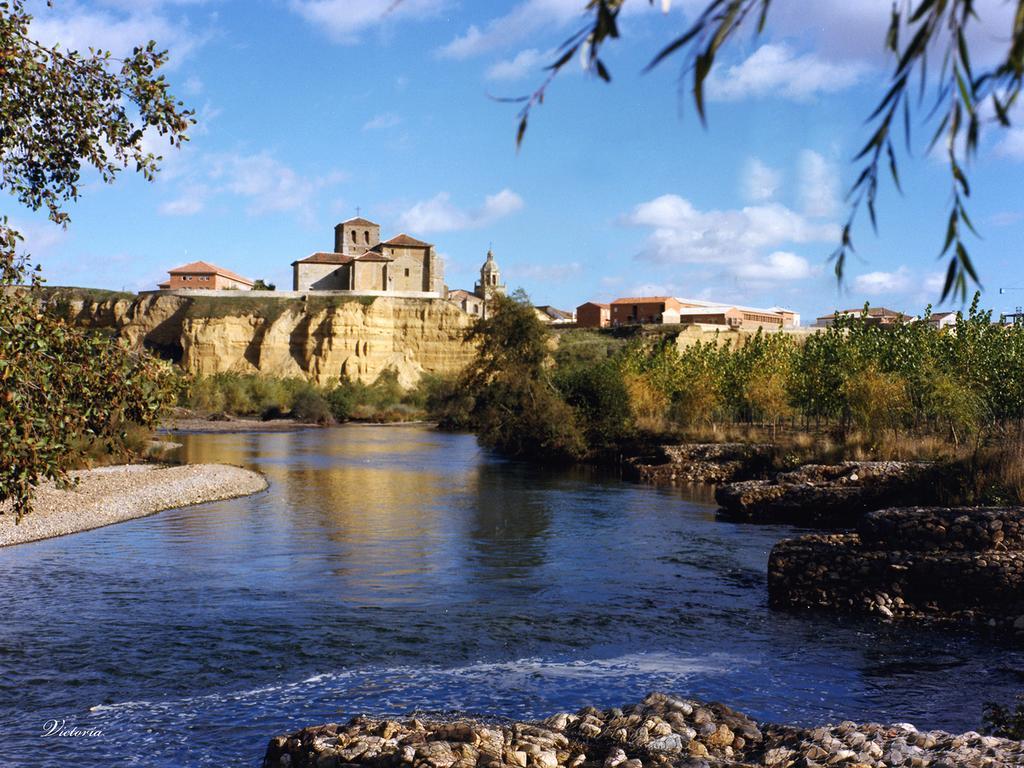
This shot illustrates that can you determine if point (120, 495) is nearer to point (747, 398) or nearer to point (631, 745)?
point (631, 745)

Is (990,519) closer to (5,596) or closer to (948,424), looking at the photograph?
Answer: (5,596)

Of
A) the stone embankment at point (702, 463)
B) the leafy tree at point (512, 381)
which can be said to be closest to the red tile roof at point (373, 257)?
the leafy tree at point (512, 381)

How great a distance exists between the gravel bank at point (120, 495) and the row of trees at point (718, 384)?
1411 cm

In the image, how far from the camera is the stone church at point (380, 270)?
10256 cm

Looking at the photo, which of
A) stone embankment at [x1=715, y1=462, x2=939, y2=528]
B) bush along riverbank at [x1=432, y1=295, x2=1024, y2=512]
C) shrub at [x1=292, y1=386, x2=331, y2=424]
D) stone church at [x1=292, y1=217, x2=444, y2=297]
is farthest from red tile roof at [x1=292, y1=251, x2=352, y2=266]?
stone embankment at [x1=715, y1=462, x2=939, y2=528]

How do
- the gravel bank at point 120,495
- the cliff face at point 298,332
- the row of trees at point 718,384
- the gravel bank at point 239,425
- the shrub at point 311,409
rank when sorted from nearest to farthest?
the gravel bank at point 120,495
the row of trees at point 718,384
the gravel bank at point 239,425
the shrub at point 311,409
the cliff face at point 298,332

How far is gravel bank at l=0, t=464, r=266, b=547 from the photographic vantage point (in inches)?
784

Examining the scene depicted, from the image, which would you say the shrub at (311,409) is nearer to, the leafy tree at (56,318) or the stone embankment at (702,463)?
the stone embankment at (702,463)

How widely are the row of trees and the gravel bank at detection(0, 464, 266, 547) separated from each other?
46.3ft

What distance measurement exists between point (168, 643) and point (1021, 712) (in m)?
8.99

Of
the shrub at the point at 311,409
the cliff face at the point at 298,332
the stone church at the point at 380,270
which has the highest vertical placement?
the stone church at the point at 380,270

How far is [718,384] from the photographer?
44.8m

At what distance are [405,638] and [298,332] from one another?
272ft

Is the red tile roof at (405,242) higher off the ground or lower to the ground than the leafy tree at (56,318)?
higher
